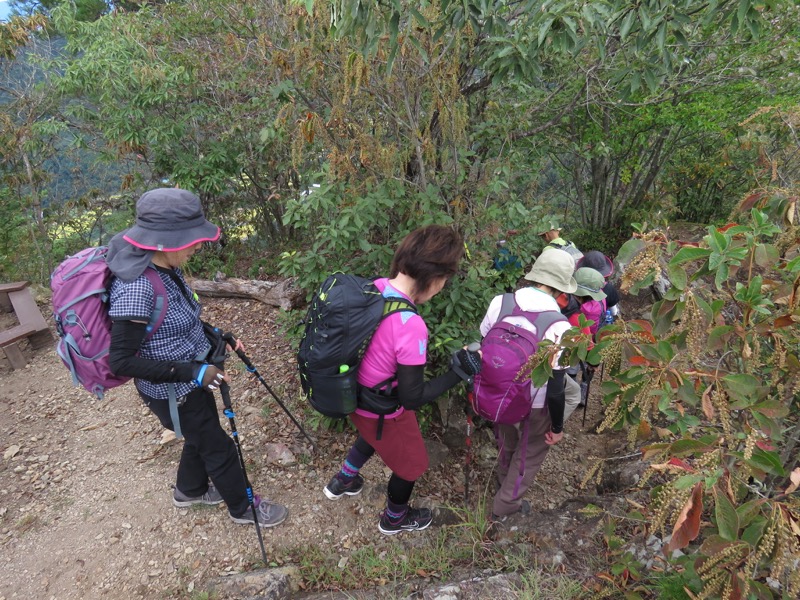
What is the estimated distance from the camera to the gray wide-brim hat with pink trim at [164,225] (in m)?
2.31

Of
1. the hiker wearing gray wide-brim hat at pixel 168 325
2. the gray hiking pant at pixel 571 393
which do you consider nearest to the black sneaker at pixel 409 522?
the hiker wearing gray wide-brim hat at pixel 168 325

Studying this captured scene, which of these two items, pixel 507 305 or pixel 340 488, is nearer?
pixel 507 305

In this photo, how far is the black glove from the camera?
2578mm

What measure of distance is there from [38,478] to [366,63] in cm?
424

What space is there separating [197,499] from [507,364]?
8.37ft

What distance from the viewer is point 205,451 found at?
2.84 metres

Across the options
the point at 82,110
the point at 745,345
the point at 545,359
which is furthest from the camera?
the point at 82,110

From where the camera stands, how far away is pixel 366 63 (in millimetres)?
3025

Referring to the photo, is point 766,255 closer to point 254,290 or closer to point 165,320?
point 165,320

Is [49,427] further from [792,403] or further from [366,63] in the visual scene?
[792,403]

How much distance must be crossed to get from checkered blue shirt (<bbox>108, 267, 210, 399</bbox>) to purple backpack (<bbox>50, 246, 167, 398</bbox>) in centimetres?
5

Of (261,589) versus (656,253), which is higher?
(656,253)

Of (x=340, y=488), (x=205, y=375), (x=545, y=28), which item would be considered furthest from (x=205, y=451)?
(x=545, y=28)

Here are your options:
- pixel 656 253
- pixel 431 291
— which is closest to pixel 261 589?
pixel 431 291
